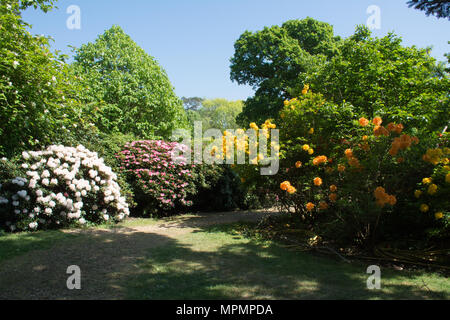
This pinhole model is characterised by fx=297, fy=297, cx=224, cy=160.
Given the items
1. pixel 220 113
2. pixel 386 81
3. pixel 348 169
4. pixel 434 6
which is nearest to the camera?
pixel 434 6

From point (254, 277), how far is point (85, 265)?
2.37 meters

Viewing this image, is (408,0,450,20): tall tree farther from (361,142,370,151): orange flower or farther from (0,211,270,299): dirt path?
(0,211,270,299): dirt path

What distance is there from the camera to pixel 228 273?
3.98 meters

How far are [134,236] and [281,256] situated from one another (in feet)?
10.3

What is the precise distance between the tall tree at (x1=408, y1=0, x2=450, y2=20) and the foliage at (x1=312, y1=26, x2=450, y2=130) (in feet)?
5.47

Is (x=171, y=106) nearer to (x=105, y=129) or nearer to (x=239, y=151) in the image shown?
(x=105, y=129)

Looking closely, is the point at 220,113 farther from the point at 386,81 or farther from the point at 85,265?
the point at 85,265

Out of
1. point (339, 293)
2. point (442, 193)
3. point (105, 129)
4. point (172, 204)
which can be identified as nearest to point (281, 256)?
point (339, 293)

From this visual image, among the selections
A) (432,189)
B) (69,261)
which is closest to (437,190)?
(432,189)

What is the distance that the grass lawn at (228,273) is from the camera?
10.8 ft

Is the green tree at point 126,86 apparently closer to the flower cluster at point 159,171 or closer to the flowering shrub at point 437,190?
the flower cluster at point 159,171

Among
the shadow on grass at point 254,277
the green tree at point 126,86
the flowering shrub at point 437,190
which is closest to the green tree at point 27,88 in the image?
the shadow on grass at point 254,277

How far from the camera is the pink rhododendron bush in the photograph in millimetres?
9078

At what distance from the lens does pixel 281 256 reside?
16.0 feet
